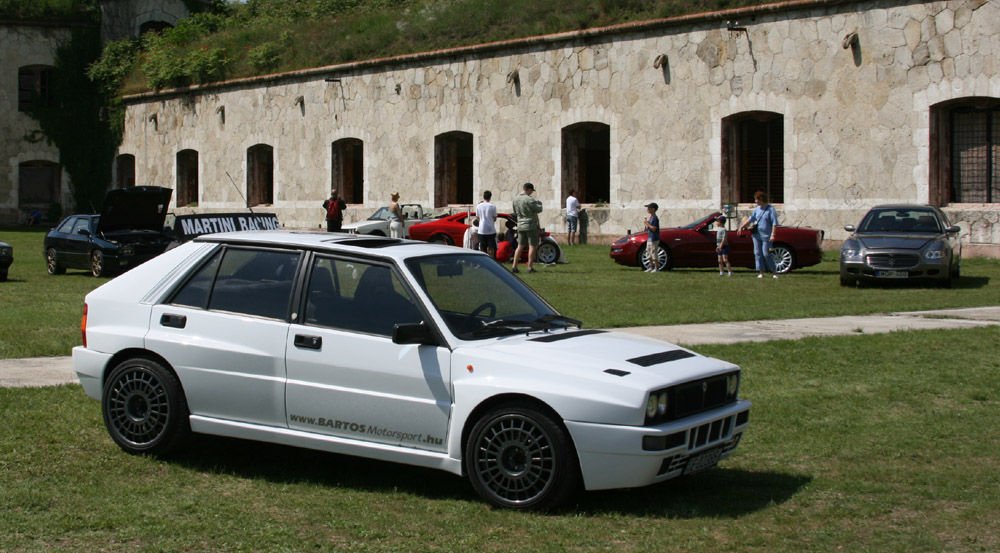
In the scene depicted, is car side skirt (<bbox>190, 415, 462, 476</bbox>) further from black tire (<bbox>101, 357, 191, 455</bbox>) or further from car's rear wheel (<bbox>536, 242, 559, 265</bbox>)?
car's rear wheel (<bbox>536, 242, 559, 265</bbox>)

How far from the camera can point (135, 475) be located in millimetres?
7543

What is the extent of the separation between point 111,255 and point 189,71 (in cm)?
2414

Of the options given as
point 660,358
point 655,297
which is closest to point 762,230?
point 655,297

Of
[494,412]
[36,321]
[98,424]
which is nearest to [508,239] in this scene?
[36,321]

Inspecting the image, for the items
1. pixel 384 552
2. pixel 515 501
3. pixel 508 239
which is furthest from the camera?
pixel 508 239

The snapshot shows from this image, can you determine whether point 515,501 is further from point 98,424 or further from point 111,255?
point 111,255

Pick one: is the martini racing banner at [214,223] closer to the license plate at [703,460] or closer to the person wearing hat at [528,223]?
the license plate at [703,460]

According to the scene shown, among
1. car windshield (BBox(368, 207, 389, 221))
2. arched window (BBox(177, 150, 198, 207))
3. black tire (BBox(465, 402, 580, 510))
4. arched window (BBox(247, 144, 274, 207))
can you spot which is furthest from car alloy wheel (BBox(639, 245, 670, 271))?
arched window (BBox(177, 150, 198, 207))

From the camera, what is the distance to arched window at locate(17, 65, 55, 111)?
173ft

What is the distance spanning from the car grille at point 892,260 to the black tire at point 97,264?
47.6ft

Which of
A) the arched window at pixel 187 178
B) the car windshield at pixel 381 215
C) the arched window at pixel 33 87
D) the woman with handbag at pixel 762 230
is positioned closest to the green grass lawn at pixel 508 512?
the woman with handbag at pixel 762 230

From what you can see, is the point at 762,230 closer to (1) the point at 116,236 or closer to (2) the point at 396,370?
(1) the point at 116,236

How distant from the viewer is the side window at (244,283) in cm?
771

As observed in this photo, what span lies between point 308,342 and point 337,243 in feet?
2.36
